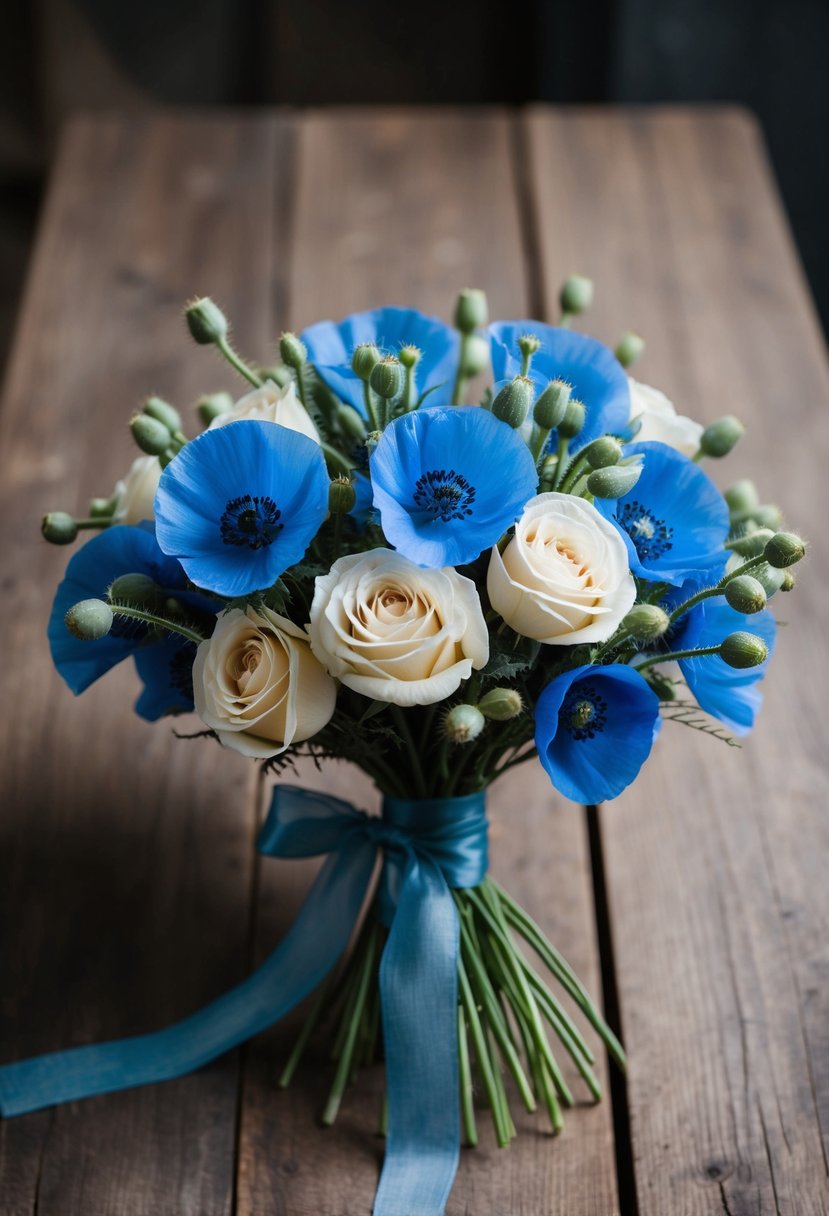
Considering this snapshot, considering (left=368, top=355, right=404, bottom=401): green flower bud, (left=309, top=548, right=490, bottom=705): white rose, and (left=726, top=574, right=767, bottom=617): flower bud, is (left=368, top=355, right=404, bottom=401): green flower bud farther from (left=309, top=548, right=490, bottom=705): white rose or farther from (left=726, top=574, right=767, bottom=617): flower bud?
(left=726, top=574, right=767, bottom=617): flower bud

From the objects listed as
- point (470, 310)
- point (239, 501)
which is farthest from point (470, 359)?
point (239, 501)

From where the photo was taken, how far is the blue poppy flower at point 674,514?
71 cm

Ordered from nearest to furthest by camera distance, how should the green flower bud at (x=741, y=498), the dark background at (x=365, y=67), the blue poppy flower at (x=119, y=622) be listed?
the blue poppy flower at (x=119, y=622), the green flower bud at (x=741, y=498), the dark background at (x=365, y=67)

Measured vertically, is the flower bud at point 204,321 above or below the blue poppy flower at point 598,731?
above

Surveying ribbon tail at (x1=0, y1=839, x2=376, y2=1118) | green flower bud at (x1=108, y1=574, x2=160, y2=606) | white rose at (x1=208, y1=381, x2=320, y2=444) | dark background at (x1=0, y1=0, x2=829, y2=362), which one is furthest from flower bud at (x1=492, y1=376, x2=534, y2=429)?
dark background at (x1=0, y1=0, x2=829, y2=362)

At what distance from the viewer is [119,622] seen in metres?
0.73

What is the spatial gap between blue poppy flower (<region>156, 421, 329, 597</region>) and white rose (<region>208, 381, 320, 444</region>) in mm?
28

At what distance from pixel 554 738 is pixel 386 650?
0.12m

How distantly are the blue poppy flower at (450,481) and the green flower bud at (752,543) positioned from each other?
170mm

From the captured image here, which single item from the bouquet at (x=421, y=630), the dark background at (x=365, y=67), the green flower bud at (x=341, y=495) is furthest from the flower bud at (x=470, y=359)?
the dark background at (x=365, y=67)

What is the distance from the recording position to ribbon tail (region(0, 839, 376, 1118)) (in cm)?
84

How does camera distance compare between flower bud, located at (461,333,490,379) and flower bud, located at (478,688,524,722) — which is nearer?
flower bud, located at (478,688,524,722)

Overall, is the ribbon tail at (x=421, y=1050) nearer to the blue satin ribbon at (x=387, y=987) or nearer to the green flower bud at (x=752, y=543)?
the blue satin ribbon at (x=387, y=987)

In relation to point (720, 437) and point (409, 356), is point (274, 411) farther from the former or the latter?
point (720, 437)
